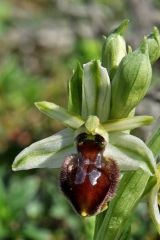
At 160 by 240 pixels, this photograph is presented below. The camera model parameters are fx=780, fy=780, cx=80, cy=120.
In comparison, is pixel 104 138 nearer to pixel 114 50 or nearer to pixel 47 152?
pixel 47 152

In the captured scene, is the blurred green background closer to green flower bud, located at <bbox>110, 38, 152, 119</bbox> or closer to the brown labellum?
the brown labellum

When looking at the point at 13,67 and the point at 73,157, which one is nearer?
the point at 73,157

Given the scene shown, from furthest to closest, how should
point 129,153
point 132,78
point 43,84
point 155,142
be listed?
1. point 43,84
2. point 155,142
3. point 129,153
4. point 132,78

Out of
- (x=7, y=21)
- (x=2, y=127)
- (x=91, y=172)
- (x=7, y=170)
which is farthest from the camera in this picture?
(x=7, y=21)

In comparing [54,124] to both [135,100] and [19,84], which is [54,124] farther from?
[135,100]

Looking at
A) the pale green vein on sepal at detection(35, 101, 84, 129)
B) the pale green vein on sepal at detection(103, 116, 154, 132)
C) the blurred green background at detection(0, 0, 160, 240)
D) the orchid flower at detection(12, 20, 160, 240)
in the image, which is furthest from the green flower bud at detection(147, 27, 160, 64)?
the blurred green background at detection(0, 0, 160, 240)

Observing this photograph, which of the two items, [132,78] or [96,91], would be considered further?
[96,91]

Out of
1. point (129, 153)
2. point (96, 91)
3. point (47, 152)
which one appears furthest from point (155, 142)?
point (47, 152)

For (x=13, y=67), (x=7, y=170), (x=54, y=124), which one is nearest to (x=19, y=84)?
(x=13, y=67)
